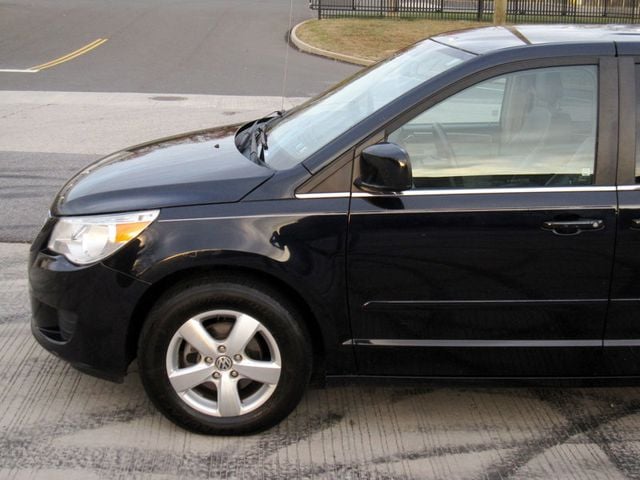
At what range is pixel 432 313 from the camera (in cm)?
370

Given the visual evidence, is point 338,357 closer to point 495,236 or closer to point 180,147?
point 495,236

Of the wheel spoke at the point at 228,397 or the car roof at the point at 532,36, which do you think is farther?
the car roof at the point at 532,36

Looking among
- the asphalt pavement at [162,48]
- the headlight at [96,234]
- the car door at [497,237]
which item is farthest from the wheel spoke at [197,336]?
A: the asphalt pavement at [162,48]

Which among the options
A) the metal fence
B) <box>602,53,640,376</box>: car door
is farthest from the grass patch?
<box>602,53,640,376</box>: car door

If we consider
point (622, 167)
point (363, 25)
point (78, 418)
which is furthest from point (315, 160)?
point (363, 25)

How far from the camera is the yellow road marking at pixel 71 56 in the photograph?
17.1 metres

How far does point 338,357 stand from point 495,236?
848 millimetres

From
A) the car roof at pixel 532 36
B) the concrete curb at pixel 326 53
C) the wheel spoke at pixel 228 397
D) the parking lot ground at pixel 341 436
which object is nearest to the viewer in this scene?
the parking lot ground at pixel 341 436

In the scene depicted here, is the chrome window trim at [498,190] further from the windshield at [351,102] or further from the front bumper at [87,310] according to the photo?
the front bumper at [87,310]

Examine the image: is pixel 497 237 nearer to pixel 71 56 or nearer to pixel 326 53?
pixel 326 53

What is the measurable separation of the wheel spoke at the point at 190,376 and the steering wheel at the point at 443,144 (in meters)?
1.35

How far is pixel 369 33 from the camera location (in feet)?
71.9

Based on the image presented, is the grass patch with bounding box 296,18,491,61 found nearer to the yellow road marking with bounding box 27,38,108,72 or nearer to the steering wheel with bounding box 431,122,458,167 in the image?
the yellow road marking with bounding box 27,38,108,72

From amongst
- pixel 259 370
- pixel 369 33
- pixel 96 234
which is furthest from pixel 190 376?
pixel 369 33
